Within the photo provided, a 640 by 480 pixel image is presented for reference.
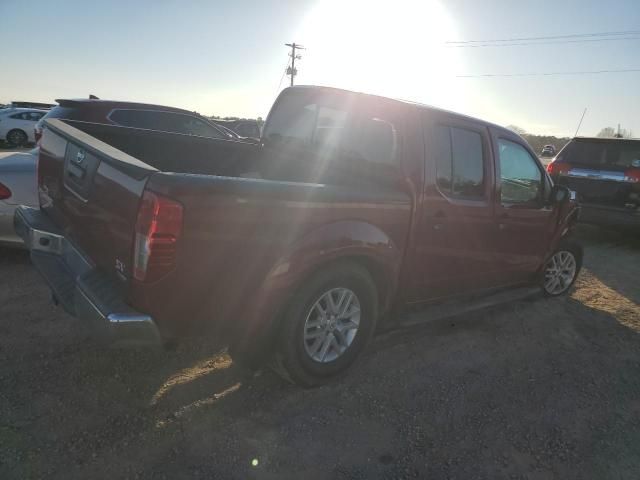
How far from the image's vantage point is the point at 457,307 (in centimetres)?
392

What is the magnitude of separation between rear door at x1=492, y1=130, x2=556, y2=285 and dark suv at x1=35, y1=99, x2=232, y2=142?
4.56 meters

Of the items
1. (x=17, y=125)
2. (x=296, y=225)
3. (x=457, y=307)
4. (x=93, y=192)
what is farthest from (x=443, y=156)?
(x=17, y=125)

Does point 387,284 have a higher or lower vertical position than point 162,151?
lower

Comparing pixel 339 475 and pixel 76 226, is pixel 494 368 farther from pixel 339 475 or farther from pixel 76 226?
pixel 76 226

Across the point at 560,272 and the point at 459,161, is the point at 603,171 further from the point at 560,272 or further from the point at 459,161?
the point at 459,161

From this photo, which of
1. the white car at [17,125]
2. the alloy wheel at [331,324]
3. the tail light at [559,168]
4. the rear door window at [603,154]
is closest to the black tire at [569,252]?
the alloy wheel at [331,324]

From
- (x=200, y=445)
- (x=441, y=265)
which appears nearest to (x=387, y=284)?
(x=441, y=265)

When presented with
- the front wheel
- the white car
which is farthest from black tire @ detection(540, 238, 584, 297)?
the white car

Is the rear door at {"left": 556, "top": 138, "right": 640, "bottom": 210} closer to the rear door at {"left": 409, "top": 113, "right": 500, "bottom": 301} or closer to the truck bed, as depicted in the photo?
the rear door at {"left": 409, "top": 113, "right": 500, "bottom": 301}

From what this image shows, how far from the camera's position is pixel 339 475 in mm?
2381

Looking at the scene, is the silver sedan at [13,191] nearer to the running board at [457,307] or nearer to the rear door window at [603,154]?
the running board at [457,307]

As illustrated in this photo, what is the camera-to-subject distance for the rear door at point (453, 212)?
3.36 metres

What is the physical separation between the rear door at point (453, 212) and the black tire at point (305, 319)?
1.56ft

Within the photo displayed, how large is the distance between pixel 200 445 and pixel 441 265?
6.96 feet
